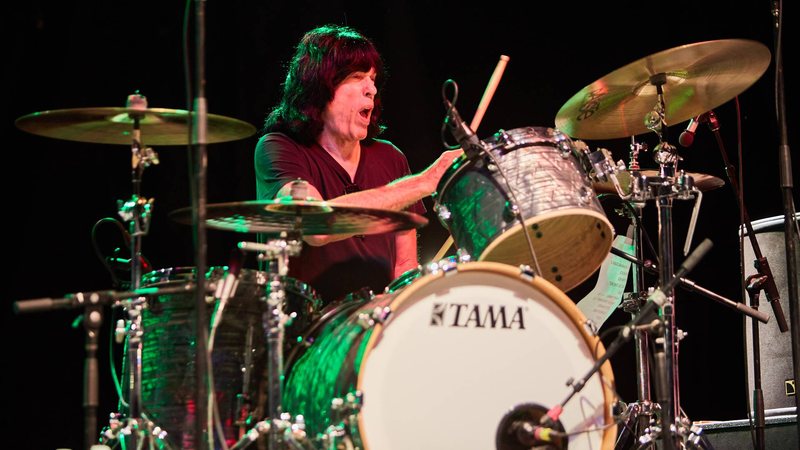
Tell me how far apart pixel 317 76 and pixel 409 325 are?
1.55 metres

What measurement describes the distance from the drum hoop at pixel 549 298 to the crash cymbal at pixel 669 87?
836 millimetres

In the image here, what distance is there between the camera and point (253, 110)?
13.5 feet

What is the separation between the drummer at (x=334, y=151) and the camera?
3598mm

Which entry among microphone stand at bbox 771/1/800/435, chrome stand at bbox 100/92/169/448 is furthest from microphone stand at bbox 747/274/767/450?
chrome stand at bbox 100/92/169/448

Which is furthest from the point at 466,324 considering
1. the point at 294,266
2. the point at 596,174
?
the point at 294,266

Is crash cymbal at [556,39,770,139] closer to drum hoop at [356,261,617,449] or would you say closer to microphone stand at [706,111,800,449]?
microphone stand at [706,111,800,449]

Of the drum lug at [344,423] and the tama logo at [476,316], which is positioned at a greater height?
the tama logo at [476,316]

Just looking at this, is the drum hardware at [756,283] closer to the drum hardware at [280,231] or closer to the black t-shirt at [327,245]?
the black t-shirt at [327,245]

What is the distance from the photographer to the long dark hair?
376cm

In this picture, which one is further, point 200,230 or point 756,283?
point 756,283

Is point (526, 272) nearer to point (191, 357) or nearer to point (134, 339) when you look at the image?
point (191, 357)

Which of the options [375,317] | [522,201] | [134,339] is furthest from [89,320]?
[522,201]

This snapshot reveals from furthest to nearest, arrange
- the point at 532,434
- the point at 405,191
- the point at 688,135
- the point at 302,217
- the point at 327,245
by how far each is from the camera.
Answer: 1. the point at 327,245
2. the point at 688,135
3. the point at 405,191
4. the point at 302,217
5. the point at 532,434

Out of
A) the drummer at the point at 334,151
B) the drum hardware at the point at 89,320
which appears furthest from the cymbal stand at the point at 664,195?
the drum hardware at the point at 89,320
